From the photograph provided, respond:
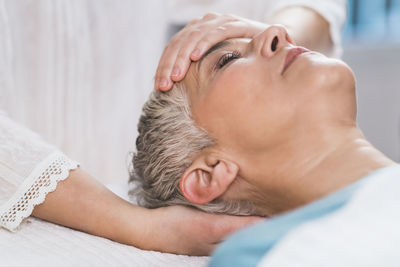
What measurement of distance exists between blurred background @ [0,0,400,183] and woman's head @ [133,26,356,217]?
67 cm

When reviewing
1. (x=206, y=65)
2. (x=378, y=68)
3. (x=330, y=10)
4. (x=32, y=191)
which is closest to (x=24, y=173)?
(x=32, y=191)

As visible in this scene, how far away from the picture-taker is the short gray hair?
1184mm

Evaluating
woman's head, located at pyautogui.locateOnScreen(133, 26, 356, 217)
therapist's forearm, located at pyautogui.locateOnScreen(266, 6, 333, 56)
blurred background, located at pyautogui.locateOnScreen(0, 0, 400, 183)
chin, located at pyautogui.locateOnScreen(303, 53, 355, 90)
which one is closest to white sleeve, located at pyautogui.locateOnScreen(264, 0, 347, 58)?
therapist's forearm, located at pyautogui.locateOnScreen(266, 6, 333, 56)

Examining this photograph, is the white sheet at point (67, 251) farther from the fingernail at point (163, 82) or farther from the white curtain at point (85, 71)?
the white curtain at point (85, 71)

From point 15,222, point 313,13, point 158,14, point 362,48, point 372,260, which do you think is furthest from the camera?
point 362,48

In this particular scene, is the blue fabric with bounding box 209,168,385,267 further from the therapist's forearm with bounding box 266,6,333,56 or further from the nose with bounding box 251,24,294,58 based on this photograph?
the therapist's forearm with bounding box 266,6,333,56

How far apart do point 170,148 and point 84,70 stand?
87 centimetres

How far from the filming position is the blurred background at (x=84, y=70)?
181 cm

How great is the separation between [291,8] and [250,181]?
0.96 m

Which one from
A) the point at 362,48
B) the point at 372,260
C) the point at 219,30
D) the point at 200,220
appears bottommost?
the point at 362,48

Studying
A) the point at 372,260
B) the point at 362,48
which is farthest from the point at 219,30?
the point at 362,48

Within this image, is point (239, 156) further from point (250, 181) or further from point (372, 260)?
point (372, 260)

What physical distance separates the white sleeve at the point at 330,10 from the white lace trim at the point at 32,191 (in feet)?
3.66

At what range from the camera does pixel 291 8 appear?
188cm
